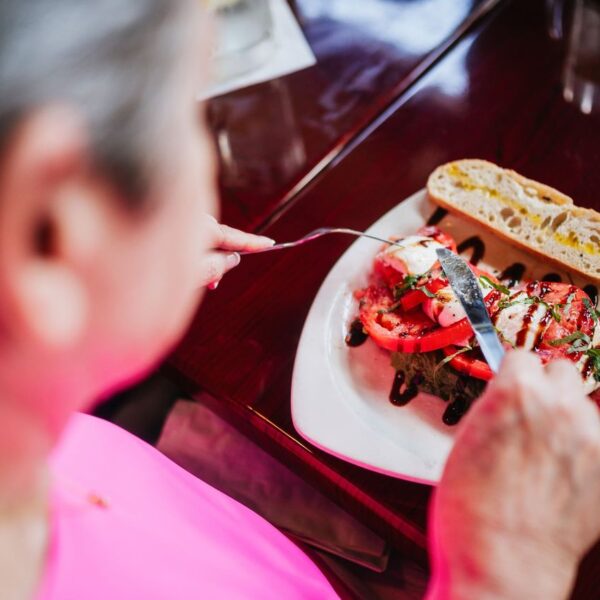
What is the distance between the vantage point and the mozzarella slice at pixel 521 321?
3.53 feet

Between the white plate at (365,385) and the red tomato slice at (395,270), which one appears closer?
the white plate at (365,385)

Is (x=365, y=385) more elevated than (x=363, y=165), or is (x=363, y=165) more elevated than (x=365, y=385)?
(x=363, y=165)

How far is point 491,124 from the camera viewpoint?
1.50 meters

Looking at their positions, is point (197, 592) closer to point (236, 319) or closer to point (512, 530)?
point (512, 530)

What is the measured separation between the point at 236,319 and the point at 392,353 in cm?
34

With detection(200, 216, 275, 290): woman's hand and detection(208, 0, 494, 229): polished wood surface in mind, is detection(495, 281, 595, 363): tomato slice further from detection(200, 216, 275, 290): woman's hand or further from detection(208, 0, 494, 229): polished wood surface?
detection(208, 0, 494, 229): polished wood surface

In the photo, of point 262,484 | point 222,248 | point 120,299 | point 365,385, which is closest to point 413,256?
point 365,385

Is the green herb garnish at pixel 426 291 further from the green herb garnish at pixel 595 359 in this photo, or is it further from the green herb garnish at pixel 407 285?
the green herb garnish at pixel 595 359

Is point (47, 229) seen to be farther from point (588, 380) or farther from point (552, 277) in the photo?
point (552, 277)

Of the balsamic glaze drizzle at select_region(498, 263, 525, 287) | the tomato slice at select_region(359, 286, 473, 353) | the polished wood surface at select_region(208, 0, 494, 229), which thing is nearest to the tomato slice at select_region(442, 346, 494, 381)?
the tomato slice at select_region(359, 286, 473, 353)

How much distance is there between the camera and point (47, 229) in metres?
0.35

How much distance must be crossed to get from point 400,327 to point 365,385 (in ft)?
0.43

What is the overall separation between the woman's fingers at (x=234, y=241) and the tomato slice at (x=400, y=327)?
A: 25 cm

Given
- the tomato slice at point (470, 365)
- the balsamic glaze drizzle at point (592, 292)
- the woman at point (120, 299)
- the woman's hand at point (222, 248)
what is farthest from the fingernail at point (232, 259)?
the balsamic glaze drizzle at point (592, 292)
